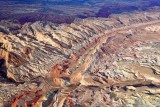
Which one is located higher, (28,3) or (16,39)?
(28,3)

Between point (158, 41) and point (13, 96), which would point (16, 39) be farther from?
point (158, 41)

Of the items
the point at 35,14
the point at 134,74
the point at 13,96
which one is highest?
the point at 35,14

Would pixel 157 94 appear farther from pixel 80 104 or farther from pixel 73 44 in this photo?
pixel 73 44

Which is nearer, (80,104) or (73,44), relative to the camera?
(80,104)

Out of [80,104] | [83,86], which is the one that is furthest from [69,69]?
[80,104]

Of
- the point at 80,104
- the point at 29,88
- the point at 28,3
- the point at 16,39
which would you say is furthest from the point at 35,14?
the point at 80,104

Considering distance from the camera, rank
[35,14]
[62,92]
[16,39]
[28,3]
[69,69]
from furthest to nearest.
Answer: [28,3]
[35,14]
[16,39]
[69,69]
[62,92]

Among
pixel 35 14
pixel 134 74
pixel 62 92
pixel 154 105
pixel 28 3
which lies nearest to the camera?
pixel 154 105
